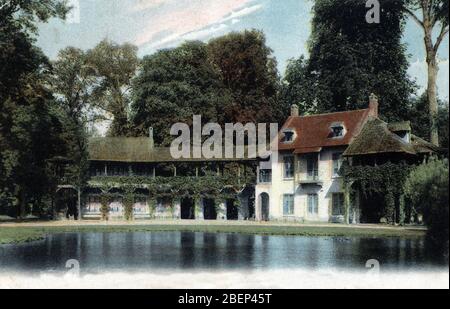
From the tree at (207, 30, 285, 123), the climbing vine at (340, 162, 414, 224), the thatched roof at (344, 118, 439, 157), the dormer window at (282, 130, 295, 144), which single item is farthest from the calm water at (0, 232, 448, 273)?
the tree at (207, 30, 285, 123)

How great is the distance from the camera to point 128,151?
4847cm

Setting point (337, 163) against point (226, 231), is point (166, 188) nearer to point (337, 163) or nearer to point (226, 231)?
point (337, 163)

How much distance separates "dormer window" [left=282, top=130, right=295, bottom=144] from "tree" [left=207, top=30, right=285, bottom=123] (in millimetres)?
4394

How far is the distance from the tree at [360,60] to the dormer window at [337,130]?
327 cm

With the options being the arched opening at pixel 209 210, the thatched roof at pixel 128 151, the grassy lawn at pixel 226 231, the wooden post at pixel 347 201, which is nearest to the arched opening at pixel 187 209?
the arched opening at pixel 209 210

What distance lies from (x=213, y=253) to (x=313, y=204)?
2265cm

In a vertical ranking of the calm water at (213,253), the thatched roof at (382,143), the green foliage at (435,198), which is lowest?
the calm water at (213,253)

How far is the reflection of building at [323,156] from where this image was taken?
123 ft

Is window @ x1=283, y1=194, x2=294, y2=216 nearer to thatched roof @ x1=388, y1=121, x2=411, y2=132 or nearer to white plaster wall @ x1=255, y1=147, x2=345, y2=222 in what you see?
white plaster wall @ x1=255, y1=147, x2=345, y2=222

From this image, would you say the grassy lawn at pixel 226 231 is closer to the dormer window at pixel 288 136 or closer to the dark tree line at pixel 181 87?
the dark tree line at pixel 181 87

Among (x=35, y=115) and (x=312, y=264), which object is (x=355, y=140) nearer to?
(x=35, y=115)

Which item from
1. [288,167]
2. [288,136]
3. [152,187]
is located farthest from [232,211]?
[288,136]
